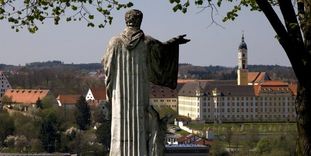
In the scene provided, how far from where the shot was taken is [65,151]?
2694 inches

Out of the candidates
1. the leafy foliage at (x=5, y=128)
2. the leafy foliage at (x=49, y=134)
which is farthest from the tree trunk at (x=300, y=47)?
the leafy foliage at (x=5, y=128)

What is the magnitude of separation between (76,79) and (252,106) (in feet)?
141

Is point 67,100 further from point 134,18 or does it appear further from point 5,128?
point 134,18

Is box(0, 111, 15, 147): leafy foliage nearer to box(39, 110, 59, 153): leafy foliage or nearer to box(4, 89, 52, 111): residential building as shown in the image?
box(39, 110, 59, 153): leafy foliage

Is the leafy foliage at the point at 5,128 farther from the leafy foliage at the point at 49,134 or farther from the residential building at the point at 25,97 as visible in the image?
the residential building at the point at 25,97

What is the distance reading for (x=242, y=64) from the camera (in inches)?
4729

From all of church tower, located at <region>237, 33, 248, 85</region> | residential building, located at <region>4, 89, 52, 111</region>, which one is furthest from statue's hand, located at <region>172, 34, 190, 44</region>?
church tower, located at <region>237, 33, 248, 85</region>

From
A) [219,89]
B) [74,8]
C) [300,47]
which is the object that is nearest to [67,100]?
[219,89]

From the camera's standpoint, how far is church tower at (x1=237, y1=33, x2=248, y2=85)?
120 meters

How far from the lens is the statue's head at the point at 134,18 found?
700 cm

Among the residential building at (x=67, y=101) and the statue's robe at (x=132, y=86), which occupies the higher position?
the residential building at (x=67, y=101)

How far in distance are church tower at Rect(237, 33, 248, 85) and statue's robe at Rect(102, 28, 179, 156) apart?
11278 cm

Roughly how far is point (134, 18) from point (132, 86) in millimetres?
588

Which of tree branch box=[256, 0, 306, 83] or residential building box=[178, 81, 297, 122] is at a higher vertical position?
residential building box=[178, 81, 297, 122]
